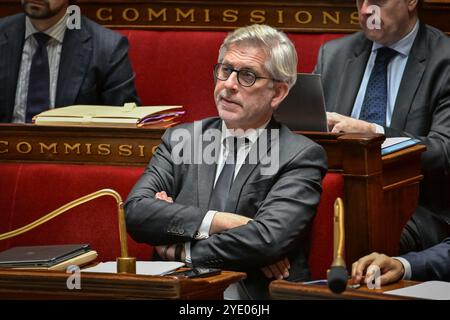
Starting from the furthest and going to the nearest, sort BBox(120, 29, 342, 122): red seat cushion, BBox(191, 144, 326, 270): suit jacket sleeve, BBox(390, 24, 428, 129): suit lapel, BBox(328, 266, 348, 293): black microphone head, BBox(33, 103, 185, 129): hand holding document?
BBox(120, 29, 342, 122): red seat cushion, BBox(390, 24, 428, 129): suit lapel, BBox(33, 103, 185, 129): hand holding document, BBox(191, 144, 326, 270): suit jacket sleeve, BBox(328, 266, 348, 293): black microphone head

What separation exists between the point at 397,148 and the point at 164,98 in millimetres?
986

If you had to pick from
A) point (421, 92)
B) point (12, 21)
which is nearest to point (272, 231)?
point (421, 92)

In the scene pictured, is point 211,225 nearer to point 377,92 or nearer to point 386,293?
point 386,293

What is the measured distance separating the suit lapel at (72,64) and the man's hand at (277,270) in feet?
3.12

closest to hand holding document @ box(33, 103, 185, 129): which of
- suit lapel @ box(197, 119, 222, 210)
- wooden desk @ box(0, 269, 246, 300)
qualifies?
suit lapel @ box(197, 119, 222, 210)

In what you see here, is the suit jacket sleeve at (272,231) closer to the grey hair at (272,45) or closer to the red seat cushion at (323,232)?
the red seat cushion at (323,232)

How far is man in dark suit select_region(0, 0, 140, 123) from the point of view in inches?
108

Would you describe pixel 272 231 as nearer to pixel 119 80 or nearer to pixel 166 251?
pixel 166 251

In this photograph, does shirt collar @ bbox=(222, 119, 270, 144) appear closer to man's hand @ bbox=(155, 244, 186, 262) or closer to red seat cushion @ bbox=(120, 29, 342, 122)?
man's hand @ bbox=(155, 244, 186, 262)

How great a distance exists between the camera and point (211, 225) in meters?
2.00

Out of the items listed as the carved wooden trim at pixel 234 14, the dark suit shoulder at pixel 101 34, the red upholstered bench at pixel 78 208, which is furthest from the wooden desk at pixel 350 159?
the carved wooden trim at pixel 234 14

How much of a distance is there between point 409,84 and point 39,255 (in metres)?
1.00

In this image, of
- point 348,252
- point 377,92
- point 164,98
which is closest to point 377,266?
point 348,252

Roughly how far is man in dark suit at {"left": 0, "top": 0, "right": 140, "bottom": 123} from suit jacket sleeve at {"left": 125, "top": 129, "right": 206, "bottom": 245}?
73 centimetres
